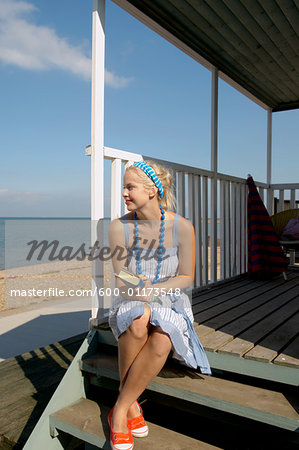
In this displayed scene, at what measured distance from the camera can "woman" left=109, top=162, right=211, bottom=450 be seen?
1.46m

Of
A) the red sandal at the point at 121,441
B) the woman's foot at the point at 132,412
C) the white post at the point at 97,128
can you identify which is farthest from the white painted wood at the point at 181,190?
the red sandal at the point at 121,441

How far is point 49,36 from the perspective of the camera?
50.0 feet

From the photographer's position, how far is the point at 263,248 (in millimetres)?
3861

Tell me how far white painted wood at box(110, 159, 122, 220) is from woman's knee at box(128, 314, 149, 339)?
1001 mm

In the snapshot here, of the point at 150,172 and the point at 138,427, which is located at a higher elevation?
the point at 150,172

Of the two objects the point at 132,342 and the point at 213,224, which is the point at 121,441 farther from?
the point at 213,224

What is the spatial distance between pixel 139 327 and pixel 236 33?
8.82 ft

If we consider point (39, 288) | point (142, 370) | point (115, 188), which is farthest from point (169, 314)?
point (39, 288)

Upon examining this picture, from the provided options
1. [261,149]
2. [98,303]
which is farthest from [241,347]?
[261,149]

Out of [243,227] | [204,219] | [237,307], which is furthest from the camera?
[243,227]

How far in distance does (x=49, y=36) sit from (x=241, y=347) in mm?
16754

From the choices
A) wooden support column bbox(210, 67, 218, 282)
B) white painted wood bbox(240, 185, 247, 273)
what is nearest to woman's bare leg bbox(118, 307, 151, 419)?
wooden support column bbox(210, 67, 218, 282)

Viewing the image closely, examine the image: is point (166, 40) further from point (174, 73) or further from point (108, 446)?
point (174, 73)

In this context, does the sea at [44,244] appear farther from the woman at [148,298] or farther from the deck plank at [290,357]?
the deck plank at [290,357]
